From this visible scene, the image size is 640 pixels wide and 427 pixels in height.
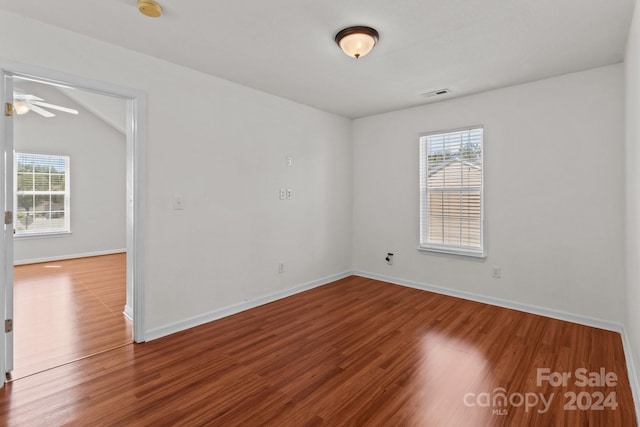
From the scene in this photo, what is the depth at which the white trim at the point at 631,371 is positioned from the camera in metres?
1.91

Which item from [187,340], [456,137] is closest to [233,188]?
[187,340]

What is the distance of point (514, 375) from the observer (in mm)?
2268

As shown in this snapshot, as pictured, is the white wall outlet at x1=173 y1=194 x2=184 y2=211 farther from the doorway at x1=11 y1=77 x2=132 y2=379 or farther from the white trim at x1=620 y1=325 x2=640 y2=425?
the white trim at x1=620 y1=325 x2=640 y2=425

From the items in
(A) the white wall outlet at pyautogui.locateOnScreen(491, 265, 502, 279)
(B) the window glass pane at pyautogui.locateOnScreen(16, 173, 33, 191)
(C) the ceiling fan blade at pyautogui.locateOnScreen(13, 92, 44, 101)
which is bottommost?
(A) the white wall outlet at pyautogui.locateOnScreen(491, 265, 502, 279)

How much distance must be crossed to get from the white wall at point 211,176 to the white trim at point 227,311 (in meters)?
0.05

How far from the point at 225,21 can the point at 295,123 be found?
2.01 meters

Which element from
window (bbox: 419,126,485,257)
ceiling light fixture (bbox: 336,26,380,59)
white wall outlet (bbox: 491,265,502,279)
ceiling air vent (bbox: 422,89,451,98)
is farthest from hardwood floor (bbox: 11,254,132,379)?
ceiling air vent (bbox: 422,89,451,98)

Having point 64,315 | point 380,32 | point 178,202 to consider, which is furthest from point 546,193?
point 64,315

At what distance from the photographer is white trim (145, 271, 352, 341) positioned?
2.94m

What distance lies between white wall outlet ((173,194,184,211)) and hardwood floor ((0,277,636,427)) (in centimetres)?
121

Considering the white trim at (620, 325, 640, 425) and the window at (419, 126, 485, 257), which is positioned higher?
the window at (419, 126, 485, 257)

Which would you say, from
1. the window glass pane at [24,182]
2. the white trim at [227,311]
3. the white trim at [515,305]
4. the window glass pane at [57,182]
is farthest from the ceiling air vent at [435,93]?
the window glass pane at [24,182]

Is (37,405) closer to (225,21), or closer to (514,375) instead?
(225,21)

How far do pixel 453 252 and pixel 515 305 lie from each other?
0.89 meters
